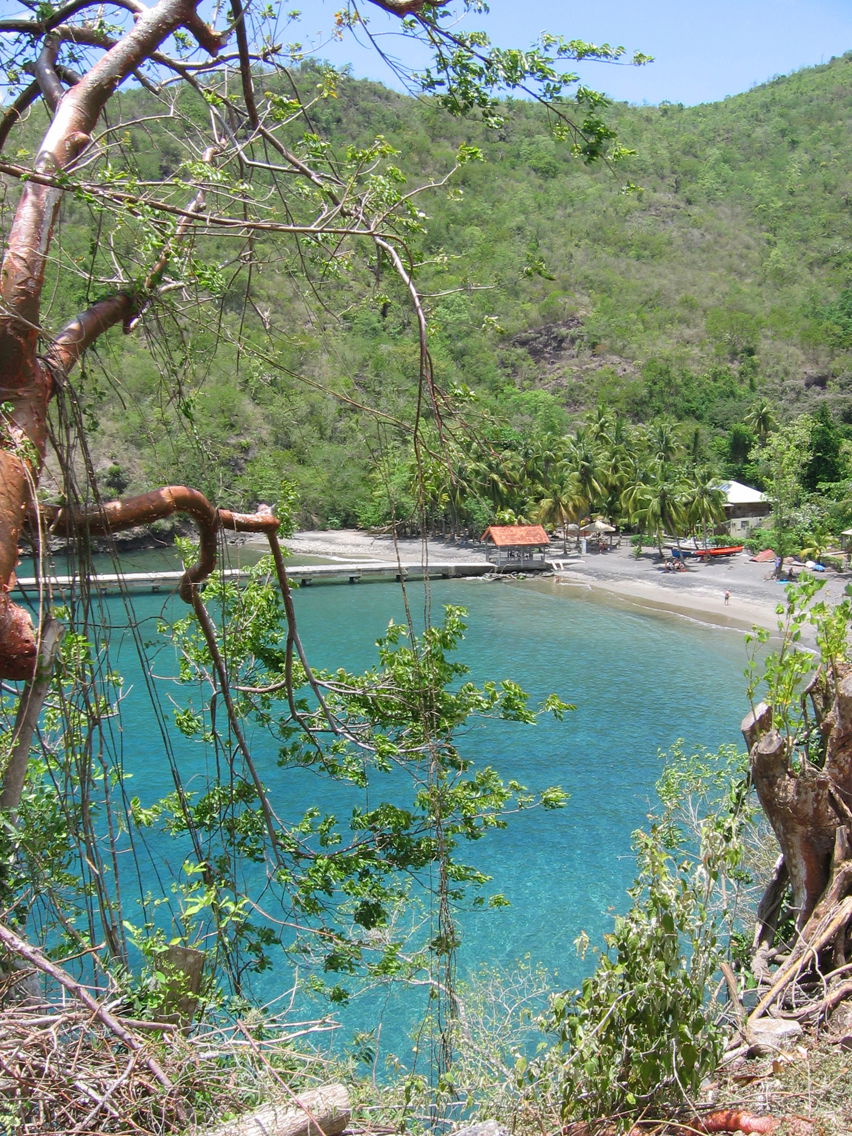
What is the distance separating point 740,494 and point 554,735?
103 feet

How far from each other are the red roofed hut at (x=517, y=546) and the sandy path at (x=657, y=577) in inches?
51.2

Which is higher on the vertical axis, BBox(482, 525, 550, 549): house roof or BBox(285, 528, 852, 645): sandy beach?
BBox(482, 525, 550, 549): house roof

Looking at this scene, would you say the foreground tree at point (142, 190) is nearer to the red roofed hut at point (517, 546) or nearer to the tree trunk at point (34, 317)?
the tree trunk at point (34, 317)

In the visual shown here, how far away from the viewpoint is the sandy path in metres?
32.2

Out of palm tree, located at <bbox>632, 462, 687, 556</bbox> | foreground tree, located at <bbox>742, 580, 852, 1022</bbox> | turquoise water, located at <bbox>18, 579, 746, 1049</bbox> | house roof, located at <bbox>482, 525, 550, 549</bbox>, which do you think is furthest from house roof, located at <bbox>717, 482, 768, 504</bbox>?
foreground tree, located at <bbox>742, 580, 852, 1022</bbox>

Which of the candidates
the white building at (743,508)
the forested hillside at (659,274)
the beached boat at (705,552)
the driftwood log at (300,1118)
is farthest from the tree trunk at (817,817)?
the white building at (743,508)

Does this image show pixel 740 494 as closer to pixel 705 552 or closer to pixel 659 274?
pixel 705 552

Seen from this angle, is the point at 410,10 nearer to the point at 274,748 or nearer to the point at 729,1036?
the point at 729,1036

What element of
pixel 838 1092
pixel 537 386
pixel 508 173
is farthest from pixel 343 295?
pixel 508 173

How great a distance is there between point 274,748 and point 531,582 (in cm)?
2436

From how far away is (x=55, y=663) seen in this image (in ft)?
9.25

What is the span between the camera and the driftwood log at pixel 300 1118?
233cm

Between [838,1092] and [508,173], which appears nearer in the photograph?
[838,1092]

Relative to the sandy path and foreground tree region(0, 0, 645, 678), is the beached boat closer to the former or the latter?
the sandy path
